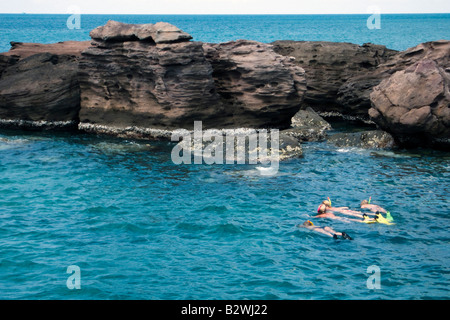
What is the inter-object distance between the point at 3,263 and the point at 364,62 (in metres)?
32.7

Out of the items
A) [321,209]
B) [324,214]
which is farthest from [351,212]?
[321,209]

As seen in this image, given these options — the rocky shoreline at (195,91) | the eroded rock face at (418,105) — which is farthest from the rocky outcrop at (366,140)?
the eroded rock face at (418,105)

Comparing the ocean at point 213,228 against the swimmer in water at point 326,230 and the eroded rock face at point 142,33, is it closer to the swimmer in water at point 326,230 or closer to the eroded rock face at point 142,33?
the swimmer in water at point 326,230

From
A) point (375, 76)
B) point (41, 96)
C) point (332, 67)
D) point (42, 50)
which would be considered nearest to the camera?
point (41, 96)

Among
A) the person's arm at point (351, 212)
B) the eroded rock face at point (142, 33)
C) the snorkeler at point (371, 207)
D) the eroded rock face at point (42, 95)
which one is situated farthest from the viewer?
the eroded rock face at point (42, 95)

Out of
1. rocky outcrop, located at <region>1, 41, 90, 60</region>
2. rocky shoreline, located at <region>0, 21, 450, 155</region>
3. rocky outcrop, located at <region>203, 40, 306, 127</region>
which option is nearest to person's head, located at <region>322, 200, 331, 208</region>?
rocky shoreline, located at <region>0, 21, 450, 155</region>

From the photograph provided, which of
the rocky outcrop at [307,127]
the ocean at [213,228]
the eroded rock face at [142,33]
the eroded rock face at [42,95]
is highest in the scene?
the eroded rock face at [142,33]

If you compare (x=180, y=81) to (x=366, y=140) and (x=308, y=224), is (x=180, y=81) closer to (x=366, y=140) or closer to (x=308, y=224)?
A: (x=366, y=140)

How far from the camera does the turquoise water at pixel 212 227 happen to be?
1579cm

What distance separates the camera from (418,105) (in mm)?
29391

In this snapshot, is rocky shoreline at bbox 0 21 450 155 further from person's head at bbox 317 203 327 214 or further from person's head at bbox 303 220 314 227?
person's head at bbox 303 220 314 227

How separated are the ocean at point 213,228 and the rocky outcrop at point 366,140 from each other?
1266mm

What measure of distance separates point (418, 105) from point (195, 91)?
43.2ft
